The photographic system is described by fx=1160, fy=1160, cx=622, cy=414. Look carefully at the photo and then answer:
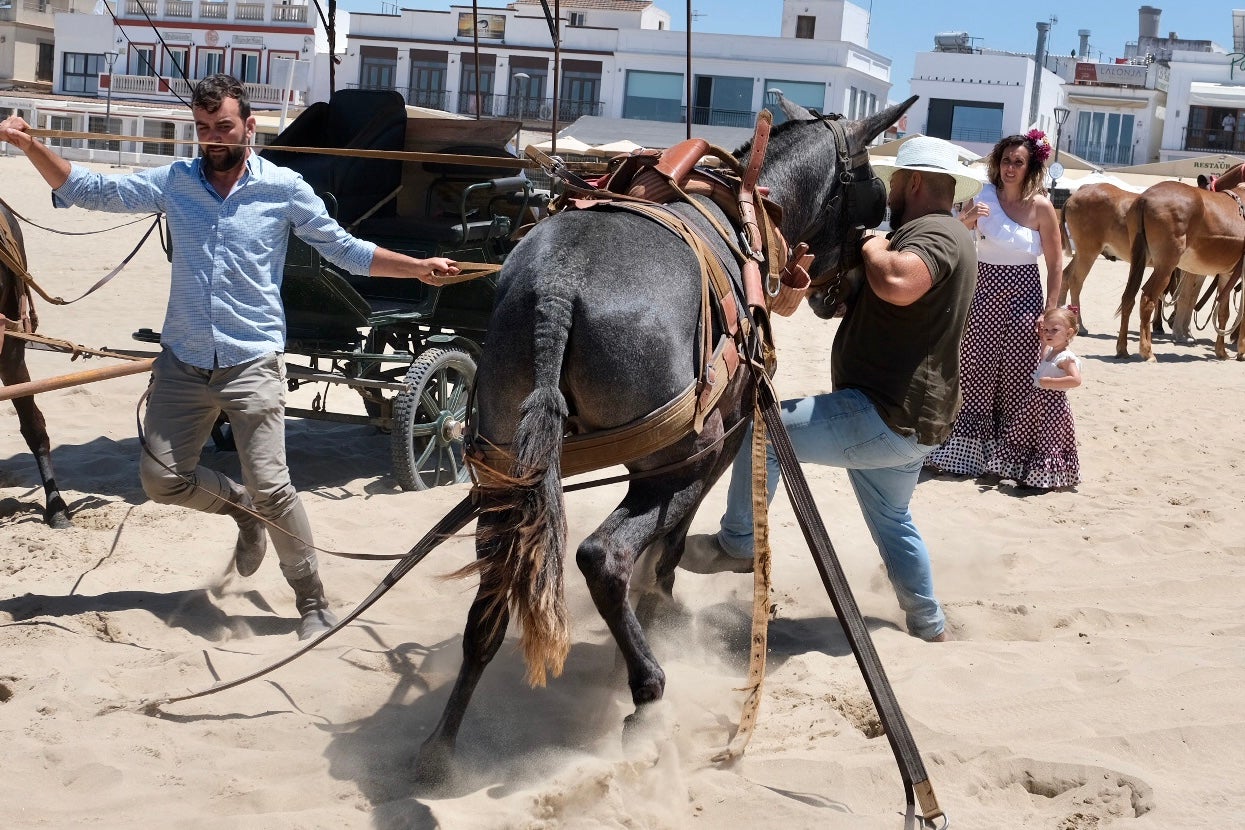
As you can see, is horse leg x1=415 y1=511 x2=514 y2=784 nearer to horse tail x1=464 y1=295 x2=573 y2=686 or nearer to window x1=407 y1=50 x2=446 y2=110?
horse tail x1=464 y1=295 x2=573 y2=686

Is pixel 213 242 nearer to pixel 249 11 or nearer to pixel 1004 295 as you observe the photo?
pixel 1004 295

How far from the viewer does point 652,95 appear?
172ft

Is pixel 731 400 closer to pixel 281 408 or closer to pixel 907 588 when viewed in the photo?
pixel 907 588

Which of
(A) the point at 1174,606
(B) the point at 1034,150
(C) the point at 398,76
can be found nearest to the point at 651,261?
(A) the point at 1174,606

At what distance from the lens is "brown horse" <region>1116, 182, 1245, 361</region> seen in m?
12.4

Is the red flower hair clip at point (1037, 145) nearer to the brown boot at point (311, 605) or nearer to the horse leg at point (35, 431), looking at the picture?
the brown boot at point (311, 605)

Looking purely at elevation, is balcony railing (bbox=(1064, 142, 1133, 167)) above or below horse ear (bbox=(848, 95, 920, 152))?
above

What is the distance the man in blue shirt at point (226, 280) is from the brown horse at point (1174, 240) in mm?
10258

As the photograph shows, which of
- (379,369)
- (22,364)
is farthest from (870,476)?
(22,364)

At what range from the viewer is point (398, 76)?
54406mm

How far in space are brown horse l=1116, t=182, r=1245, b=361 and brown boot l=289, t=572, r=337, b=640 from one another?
10.2 meters

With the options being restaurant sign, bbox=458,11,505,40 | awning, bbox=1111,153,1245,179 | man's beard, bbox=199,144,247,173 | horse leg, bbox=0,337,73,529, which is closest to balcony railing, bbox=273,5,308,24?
restaurant sign, bbox=458,11,505,40

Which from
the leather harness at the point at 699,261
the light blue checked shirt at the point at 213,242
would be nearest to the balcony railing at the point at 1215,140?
the leather harness at the point at 699,261

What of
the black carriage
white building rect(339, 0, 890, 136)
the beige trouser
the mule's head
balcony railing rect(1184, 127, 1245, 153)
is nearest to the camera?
the beige trouser
